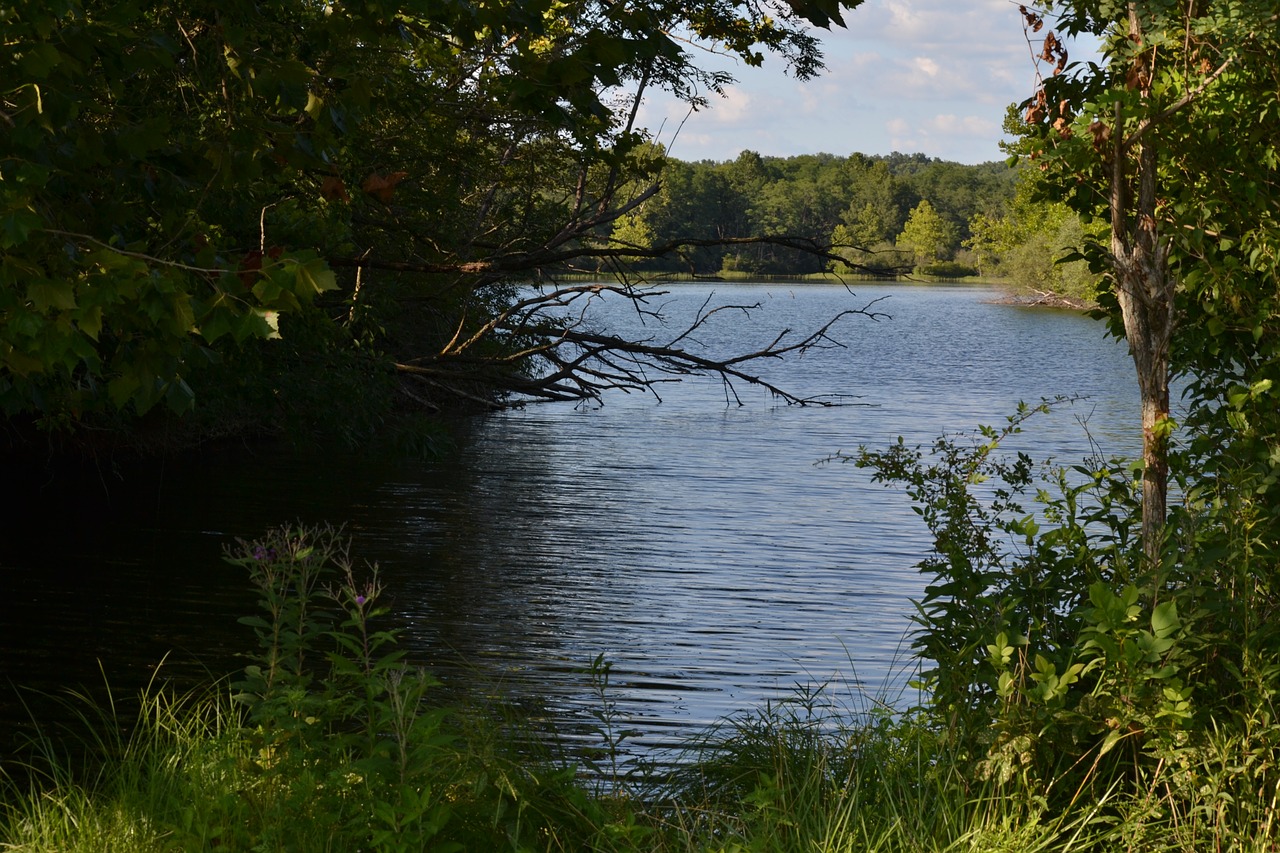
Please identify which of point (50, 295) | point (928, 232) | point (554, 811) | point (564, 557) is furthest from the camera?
point (928, 232)

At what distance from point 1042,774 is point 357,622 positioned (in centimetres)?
228

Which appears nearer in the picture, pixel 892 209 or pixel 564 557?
pixel 564 557

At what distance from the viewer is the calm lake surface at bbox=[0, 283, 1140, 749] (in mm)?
9211

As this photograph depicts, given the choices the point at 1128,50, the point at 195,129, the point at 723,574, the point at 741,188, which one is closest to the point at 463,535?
the point at 723,574

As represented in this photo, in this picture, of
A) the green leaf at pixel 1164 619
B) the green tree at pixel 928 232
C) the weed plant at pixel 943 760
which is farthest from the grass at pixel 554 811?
the green tree at pixel 928 232

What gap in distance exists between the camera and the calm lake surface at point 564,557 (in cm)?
921

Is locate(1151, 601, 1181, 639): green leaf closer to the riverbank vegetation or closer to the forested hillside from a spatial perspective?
the riverbank vegetation

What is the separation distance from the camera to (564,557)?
13805 mm

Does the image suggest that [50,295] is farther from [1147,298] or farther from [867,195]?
[867,195]

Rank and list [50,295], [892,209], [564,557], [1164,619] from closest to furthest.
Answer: [50,295] < [1164,619] < [564,557] < [892,209]

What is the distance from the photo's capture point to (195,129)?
8.50 m

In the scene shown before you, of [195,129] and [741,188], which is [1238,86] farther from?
[741,188]

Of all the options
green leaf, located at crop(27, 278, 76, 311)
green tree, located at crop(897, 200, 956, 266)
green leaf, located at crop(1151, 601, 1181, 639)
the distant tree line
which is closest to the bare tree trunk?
green leaf, located at crop(1151, 601, 1181, 639)

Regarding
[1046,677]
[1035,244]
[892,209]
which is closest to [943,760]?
[1046,677]
